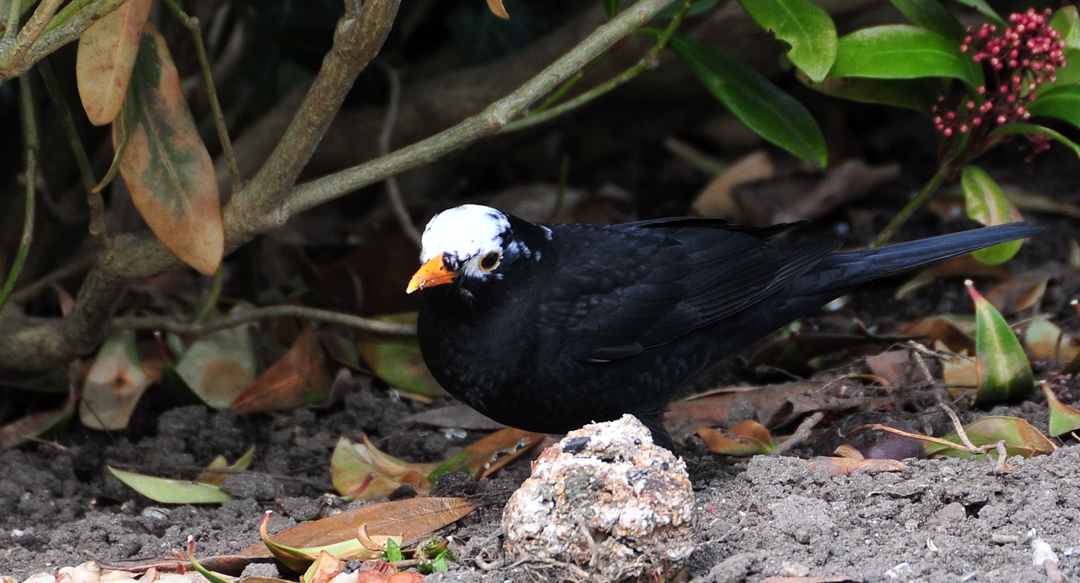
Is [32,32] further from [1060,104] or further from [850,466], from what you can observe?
[1060,104]

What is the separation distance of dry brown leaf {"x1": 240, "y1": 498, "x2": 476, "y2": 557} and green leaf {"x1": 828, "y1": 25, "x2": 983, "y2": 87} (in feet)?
5.94

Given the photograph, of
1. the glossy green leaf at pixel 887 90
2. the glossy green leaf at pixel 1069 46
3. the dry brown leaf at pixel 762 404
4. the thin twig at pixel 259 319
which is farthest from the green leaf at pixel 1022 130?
the thin twig at pixel 259 319

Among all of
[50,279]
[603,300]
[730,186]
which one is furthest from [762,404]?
[50,279]

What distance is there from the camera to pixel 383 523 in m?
2.43

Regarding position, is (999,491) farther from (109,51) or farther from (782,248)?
(109,51)

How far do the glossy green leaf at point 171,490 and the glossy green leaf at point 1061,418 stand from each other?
231 centimetres

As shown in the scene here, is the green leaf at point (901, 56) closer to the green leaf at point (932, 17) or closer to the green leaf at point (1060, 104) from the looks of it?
the green leaf at point (932, 17)

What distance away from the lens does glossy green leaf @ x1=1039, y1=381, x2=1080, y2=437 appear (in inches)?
103

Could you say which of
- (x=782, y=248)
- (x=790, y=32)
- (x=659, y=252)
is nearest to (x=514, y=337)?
(x=659, y=252)

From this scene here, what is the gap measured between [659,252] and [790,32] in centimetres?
79

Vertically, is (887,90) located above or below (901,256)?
above

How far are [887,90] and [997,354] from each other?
3.44 feet

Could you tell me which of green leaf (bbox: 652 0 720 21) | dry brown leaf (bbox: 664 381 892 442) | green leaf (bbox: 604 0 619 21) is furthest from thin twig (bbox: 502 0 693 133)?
dry brown leaf (bbox: 664 381 892 442)

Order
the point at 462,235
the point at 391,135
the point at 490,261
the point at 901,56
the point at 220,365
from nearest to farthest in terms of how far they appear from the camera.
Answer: the point at 462,235 < the point at 490,261 < the point at 901,56 < the point at 220,365 < the point at 391,135
